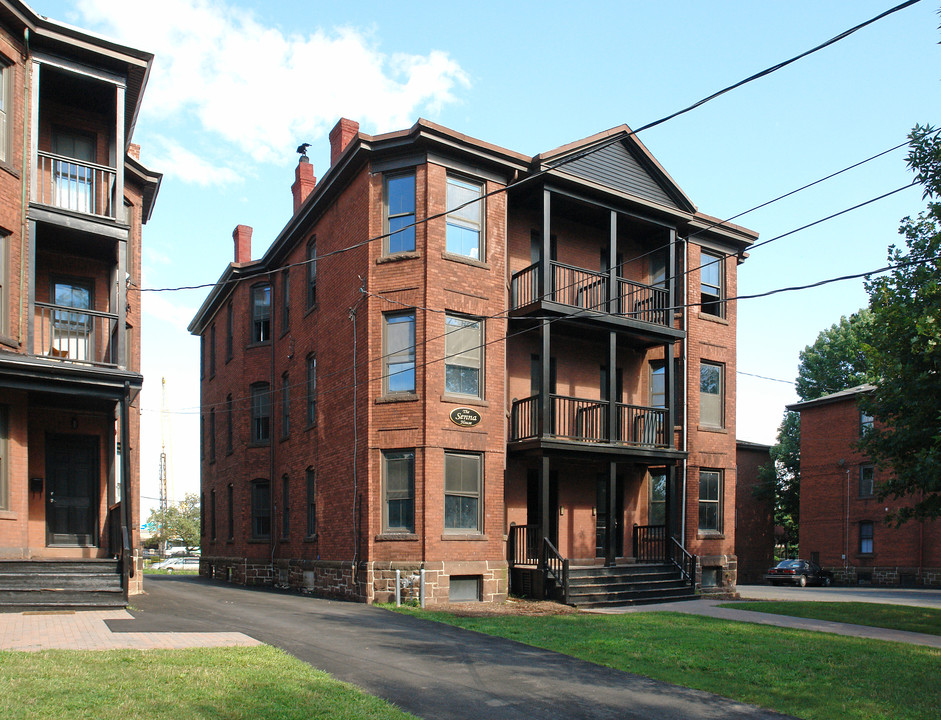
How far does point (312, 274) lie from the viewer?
940 inches

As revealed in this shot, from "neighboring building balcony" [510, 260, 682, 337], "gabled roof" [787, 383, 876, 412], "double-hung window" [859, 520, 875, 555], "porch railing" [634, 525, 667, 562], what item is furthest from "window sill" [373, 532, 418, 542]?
"double-hung window" [859, 520, 875, 555]

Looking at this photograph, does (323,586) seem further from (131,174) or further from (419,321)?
(131,174)

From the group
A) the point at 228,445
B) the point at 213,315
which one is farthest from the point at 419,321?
the point at 213,315

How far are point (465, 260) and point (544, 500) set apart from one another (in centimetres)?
583

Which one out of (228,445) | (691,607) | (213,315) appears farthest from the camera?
(213,315)

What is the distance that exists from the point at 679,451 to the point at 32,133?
16.6 metres

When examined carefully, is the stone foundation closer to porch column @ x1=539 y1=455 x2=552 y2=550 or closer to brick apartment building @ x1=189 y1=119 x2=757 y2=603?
brick apartment building @ x1=189 y1=119 x2=757 y2=603

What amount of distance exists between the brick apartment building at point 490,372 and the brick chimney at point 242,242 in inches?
202

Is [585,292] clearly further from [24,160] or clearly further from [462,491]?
Result: [24,160]

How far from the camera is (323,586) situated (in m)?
21.1

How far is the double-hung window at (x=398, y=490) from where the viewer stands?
18.5m

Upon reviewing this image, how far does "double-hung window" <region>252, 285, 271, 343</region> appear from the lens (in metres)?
28.3

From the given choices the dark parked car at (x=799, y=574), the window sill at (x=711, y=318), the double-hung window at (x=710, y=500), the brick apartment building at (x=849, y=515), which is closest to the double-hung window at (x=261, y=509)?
the double-hung window at (x=710, y=500)

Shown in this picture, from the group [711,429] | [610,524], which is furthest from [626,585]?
[711,429]
